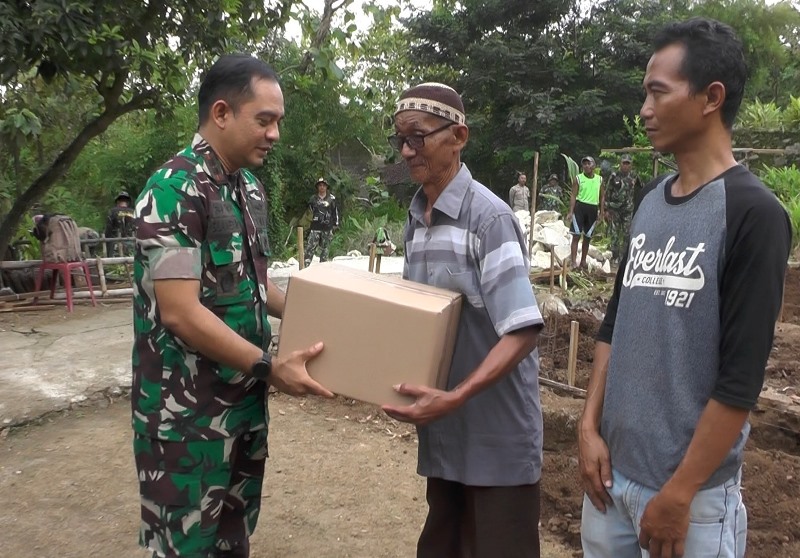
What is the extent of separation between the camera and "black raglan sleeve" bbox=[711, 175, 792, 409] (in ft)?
4.23

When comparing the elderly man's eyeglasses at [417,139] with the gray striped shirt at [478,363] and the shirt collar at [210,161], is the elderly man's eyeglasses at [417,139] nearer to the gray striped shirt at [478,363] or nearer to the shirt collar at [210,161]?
the gray striped shirt at [478,363]

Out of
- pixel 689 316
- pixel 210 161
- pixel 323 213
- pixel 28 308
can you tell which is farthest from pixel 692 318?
pixel 323 213

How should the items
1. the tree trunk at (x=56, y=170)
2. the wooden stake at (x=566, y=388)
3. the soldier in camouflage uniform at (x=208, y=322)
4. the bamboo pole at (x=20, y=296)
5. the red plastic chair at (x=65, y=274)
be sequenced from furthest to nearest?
the tree trunk at (x=56, y=170), the bamboo pole at (x=20, y=296), the red plastic chair at (x=65, y=274), the wooden stake at (x=566, y=388), the soldier in camouflage uniform at (x=208, y=322)

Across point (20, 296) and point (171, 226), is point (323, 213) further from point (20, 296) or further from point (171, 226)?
point (171, 226)

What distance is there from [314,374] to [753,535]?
2435 mm

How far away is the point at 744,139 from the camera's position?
53.2ft

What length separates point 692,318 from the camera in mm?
1404

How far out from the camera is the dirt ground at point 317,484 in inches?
129

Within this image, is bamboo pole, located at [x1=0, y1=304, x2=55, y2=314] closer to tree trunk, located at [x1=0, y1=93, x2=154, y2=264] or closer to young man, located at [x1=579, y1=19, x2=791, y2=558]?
tree trunk, located at [x1=0, y1=93, x2=154, y2=264]

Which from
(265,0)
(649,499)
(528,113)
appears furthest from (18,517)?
(528,113)

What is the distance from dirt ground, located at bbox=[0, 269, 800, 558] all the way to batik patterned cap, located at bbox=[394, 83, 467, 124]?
209 centimetres

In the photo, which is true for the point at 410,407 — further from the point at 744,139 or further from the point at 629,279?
the point at 744,139

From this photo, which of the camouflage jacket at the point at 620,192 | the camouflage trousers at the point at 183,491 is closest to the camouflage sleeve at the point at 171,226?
the camouflage trousers at the point at 183,491

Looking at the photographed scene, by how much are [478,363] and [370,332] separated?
354 millimetres
